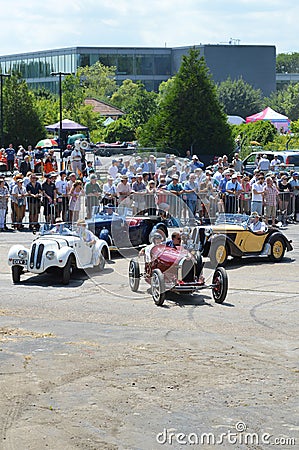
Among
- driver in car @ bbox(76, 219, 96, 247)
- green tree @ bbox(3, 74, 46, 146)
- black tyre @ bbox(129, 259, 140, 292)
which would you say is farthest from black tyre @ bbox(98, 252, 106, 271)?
green tree @ bbox(3, 74, 46, 146)

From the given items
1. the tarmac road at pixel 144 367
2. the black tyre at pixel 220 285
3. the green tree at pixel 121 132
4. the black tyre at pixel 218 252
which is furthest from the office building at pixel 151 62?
the tarmac road at pixel 144 367

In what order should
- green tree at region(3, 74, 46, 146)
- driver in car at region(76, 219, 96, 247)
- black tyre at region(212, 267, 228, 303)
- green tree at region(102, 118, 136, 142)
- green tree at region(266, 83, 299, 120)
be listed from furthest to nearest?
green tree at region(266, 83, 299, 120) → green tree at region(102, 118, 136, 142) → green tree at region(3, 74, 46, 146) → driver in car at region(76, 219, 96, 247) → black tyre at region(212, 267, 228, 303)

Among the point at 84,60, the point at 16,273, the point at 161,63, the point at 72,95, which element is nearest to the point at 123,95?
the point at 84,60

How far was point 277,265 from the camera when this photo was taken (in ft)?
61.9

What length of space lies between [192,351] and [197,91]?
28.8 m

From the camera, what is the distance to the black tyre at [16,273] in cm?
1678

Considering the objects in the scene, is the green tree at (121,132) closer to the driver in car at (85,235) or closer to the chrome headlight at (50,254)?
the driver in car at (85,235)

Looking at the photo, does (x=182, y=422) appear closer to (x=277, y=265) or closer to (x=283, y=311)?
(x=283, y=311)

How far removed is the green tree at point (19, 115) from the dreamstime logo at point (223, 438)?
45426 millimetres

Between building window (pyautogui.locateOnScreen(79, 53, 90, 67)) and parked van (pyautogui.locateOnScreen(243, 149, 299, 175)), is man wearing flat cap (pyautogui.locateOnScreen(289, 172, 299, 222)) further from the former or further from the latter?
building window (pyautogui.locateOnScreen(79, 53, 90, 67))

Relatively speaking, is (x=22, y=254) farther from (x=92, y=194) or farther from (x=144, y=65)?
(x=144, y=65)

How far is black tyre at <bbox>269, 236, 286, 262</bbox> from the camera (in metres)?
19.1

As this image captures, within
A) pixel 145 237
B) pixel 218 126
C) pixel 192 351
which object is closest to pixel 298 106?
pixel 218 126

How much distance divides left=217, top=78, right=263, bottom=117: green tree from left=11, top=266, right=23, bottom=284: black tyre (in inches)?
2824
